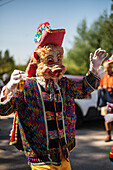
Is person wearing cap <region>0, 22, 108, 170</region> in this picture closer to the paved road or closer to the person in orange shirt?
the paved road

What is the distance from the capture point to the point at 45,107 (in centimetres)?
203

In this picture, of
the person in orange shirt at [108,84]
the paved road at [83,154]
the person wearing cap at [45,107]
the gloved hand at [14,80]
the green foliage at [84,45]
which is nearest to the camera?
the gloved hand at [14,80]

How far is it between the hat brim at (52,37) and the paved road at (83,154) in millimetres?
2594

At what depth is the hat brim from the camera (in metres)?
2.08

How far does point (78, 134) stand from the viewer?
6.44 meters

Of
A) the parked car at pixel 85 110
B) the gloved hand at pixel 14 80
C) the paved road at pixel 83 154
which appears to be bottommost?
the paved road at pixel 83 154

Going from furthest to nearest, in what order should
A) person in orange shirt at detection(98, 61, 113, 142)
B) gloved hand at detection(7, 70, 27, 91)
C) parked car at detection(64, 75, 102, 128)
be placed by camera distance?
parked car at detection(64, 75, 102, 128) < person in orange shirt at detection(98, 61, 113, 142) < gloved hand at detection(7, 70, 27, 91)

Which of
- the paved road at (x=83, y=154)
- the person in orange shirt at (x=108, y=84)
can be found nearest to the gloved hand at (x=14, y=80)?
the paved road at (x=83, y=154)

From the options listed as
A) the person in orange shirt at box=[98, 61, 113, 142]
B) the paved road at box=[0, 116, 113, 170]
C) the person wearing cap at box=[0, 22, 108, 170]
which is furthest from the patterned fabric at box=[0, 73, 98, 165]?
the person in orange shirt at box=[98, 61, 113, 142]

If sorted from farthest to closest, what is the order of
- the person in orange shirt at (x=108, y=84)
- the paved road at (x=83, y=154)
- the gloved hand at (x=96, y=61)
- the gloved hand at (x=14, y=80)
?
the person in orange shirt at (x=108, y=84)
the paved road at (x=83, y=154)
the gloved hand at (x=96, y=61)
the gloved hand at (x=14, y=80)

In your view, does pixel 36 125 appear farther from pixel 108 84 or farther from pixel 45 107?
pixel 108 84

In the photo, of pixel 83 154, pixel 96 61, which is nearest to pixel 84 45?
pixel 83 154

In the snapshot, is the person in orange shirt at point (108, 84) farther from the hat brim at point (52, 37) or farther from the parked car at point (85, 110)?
the hat brim at point (52, 37)

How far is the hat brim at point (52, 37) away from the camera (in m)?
2.08
